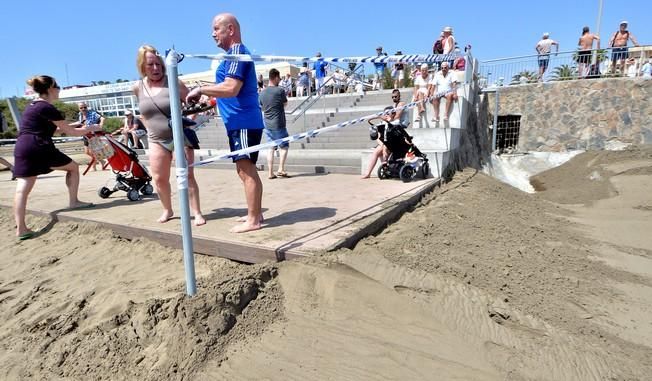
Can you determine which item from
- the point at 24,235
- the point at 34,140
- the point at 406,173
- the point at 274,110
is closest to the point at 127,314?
the point at 24,235

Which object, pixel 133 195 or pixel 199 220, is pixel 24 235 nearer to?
pixel 133 195

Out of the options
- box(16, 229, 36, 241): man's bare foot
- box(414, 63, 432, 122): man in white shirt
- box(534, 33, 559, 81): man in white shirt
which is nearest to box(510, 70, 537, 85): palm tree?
box(534, 33, 559, 81): man in white shirt

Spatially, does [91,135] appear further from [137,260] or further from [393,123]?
[393,123]

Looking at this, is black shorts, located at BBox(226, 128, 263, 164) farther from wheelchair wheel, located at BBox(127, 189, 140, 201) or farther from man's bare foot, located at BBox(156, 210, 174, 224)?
wheelchair wheel, located at BBox(127, 189, 140, 201)

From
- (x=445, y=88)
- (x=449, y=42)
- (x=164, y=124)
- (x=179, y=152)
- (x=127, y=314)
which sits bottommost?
(x=127, y=314)

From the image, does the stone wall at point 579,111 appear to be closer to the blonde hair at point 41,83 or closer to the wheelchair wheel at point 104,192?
the wheelchair wheel at point 104,192

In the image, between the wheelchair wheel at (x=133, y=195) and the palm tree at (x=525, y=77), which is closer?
the wheelchair wheel at (x=133, y=195)

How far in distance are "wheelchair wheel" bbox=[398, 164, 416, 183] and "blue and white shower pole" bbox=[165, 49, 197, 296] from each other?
4.21 metres

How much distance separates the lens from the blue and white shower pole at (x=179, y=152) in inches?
90.1

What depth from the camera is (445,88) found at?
28.0 ft

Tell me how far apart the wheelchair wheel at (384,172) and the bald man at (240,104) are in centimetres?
332

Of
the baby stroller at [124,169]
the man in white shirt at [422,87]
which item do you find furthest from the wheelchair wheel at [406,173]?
the baby stroller at [124,169]

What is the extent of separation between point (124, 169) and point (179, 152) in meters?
3.86

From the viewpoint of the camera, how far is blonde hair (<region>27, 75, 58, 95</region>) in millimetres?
4418
